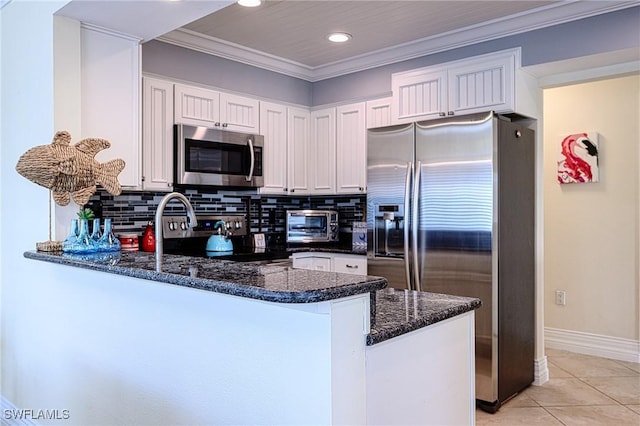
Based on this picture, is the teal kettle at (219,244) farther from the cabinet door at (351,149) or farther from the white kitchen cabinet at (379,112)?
the white kitchen cabinet at (379,112)

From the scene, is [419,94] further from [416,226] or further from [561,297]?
[561,297]

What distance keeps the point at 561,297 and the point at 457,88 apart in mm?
2245

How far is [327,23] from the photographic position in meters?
3.39

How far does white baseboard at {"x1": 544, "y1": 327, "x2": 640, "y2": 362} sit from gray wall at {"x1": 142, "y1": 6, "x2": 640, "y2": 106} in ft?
7.95

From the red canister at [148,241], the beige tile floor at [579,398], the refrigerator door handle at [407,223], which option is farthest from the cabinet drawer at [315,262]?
the beige tile floor at [579,398]

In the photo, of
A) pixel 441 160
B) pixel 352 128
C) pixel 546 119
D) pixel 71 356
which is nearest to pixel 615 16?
pixel 441 160

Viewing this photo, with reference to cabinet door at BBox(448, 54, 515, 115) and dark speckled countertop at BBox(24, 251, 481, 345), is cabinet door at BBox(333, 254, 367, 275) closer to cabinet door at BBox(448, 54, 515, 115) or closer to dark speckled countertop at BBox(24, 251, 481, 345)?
cabinet door at BBox(448, 54, 515, 115)

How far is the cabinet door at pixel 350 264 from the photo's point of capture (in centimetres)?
380

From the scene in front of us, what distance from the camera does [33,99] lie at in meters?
2.50

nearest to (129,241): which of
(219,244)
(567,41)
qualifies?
(219,244)

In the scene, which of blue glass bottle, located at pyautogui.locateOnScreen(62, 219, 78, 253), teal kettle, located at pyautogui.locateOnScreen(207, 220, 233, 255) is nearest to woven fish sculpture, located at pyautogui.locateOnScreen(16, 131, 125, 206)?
blue glass bottle, located at pyautogui.locateOnScreen(62, 219, 78, 253)

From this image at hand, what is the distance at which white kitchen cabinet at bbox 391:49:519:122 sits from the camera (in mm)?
3252

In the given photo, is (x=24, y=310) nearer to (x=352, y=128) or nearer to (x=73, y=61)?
(x=73, y=61)

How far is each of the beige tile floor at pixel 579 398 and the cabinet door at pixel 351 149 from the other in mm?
2000
